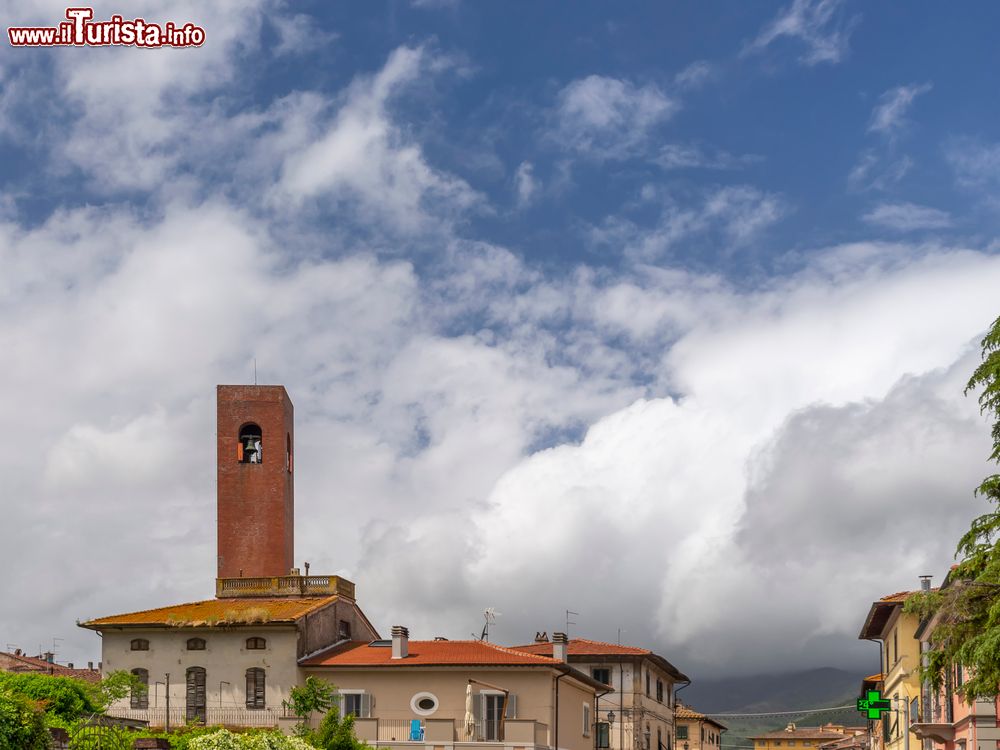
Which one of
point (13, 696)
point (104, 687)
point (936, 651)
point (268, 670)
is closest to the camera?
point (13, 696)

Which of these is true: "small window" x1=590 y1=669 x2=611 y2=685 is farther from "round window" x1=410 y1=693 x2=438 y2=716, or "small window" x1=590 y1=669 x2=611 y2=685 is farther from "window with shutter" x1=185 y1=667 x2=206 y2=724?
"window with shutter" x1=185 y1=667 x2=206 y2=724

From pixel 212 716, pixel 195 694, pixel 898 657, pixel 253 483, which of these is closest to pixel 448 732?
pixel 212 716

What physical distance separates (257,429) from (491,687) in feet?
72.2

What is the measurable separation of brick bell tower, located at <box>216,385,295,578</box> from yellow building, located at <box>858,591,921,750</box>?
27.8 meters

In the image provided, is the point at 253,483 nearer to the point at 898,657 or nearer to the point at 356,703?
the point at 356,703

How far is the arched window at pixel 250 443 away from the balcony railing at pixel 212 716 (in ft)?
56.2

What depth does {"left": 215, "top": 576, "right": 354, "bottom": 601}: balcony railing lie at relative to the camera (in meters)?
57.7

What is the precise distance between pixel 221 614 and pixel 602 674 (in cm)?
2443

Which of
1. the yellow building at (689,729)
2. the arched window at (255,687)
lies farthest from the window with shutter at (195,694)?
the yellow building at (689,729)

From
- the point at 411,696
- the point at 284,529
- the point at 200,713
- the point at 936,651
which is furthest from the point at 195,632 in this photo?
the point at 936,651

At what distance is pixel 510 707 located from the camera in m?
49.8

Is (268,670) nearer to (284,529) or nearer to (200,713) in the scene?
(200,713)

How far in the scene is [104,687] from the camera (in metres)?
47.5

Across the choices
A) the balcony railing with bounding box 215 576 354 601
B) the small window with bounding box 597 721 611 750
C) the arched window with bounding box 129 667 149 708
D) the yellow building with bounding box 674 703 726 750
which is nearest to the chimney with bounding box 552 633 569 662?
the balcony railing with bounding box 215 576 354 601
